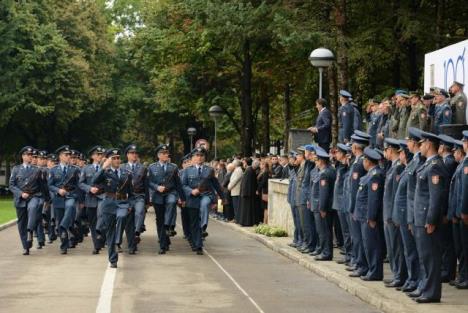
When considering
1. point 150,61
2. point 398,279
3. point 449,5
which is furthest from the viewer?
point 150,61

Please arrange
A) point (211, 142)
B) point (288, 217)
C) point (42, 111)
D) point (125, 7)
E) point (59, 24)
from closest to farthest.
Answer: point (288, 217) < point (42, 111) < point (59, 24) < point (211, 142) < point (125, 7)

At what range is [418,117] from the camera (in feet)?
59.0

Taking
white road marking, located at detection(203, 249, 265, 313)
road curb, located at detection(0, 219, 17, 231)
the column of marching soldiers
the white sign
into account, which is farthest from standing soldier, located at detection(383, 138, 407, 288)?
road curb, located at detection(0, 219, 17, 231)

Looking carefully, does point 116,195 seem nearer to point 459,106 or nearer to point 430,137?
point 459,106

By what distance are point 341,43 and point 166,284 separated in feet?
48.9

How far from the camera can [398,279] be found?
48.6 ft

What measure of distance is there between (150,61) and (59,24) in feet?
53.8

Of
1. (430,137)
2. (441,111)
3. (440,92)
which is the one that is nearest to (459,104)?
(441,111)

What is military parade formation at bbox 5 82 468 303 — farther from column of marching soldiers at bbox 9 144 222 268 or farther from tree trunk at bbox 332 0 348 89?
tree trunk at bbox 332 0 348 89

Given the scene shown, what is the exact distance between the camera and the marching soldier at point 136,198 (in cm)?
2138

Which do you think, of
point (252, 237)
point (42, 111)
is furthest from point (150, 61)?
point (252, 237)

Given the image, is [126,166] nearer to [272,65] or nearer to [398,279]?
[398,279]

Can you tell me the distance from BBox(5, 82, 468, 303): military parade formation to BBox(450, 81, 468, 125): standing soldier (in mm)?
22

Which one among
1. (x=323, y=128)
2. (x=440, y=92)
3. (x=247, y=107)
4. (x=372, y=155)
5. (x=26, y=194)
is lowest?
(x=26, y=194)
